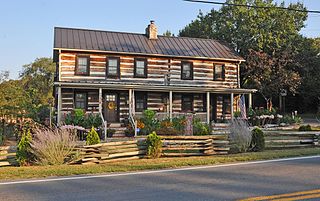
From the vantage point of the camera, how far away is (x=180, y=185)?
780 centimetres

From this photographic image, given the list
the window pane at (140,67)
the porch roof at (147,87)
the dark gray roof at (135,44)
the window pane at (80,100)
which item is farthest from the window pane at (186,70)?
the window pane at (80,100)

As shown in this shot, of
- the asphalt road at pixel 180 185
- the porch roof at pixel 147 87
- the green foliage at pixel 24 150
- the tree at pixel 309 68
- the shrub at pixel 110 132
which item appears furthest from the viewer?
the tree at pixel 309 68

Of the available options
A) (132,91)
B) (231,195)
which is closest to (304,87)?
(132,91)

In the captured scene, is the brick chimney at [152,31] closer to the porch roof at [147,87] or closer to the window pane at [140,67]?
the window pane at [140,67]

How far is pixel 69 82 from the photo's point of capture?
2300cm

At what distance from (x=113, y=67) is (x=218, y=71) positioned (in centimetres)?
889

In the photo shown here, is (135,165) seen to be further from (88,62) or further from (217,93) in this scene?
(217,93)

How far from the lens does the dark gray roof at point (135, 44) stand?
84.6ft

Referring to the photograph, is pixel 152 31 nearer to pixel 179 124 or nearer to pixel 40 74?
pixel 179 124

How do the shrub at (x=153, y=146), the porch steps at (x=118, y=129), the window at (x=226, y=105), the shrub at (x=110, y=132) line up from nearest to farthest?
the shrub at (x=153, y=146)
the shrub at (x=110, y=132)
the porch steps at (x=118, y=129)
the window at (x=226, y=105)

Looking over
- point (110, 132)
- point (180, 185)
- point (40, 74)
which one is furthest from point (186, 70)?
point (40, 74)

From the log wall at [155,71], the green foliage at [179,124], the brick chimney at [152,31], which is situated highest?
the brick chimney at [152,31]

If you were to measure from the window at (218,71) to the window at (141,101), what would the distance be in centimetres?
641

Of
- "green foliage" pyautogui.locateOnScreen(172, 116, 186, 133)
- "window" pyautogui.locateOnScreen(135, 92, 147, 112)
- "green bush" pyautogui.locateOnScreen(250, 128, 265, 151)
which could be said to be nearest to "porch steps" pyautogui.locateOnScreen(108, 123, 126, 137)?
"green foliage" pyautogui.locateOnScreen(172, 116, 186, 133)
